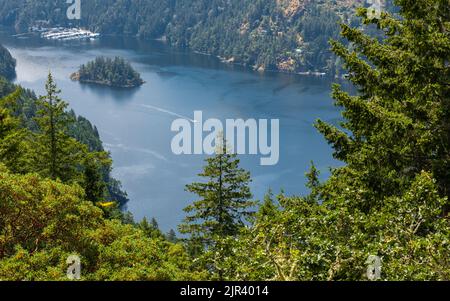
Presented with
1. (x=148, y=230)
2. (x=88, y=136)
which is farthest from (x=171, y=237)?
(x=88, y=136)

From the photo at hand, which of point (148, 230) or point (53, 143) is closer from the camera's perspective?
point (53, 143)

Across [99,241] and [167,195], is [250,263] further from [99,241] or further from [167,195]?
[167,195]

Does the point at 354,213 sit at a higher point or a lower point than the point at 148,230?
higher

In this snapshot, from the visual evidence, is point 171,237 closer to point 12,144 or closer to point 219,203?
point 219,203

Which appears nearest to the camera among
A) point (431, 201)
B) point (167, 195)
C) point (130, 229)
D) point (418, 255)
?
point (418, 255)

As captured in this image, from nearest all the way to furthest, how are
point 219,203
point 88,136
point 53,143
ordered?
point 219,203
point 53,143
point 88,136

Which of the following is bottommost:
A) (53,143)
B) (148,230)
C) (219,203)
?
(148,230)
